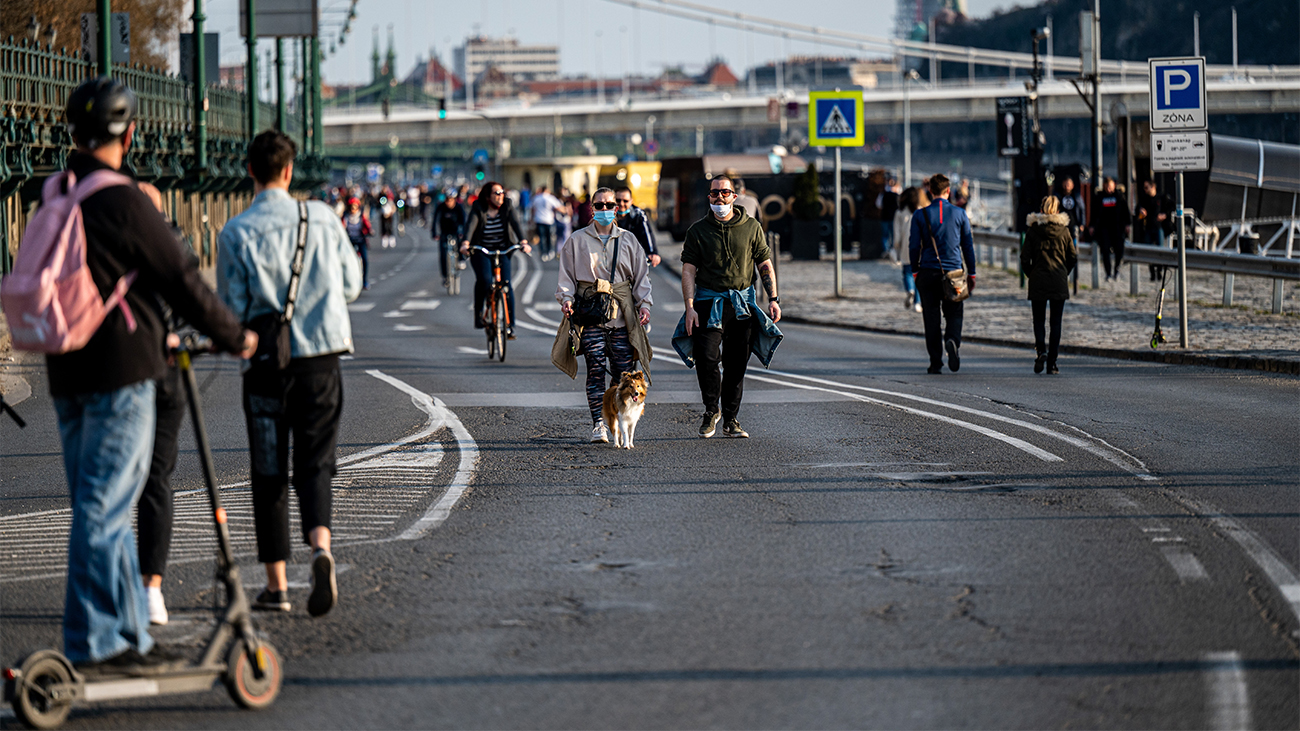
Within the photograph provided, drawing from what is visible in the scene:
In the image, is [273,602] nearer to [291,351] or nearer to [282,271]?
[291,351]

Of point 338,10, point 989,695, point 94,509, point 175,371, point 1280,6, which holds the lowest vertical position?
point 989,695

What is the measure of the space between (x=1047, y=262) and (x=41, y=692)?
40.6 ft

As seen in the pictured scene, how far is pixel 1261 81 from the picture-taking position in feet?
349

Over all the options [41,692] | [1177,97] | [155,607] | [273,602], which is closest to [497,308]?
[1177,97]

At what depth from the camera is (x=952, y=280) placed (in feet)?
50.5

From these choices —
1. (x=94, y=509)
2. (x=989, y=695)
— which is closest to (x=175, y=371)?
(x=94, y=509)

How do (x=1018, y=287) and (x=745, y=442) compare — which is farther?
(x=1018, y=287)

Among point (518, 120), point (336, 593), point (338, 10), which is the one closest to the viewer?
point (336, 593)

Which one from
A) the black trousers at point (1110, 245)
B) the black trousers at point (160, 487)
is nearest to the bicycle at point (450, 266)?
the black trousers at point (1110, 245)

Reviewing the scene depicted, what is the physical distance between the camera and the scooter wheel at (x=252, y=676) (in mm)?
4891

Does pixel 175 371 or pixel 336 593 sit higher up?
pixel 175 371

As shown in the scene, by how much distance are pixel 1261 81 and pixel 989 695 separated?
109995 mm

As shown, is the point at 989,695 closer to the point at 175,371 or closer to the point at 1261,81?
the point at 175,371

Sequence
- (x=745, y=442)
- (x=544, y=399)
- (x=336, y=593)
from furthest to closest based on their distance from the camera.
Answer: (x=544, y=399)
(x=745, y=442)
(x=336, y=593)
